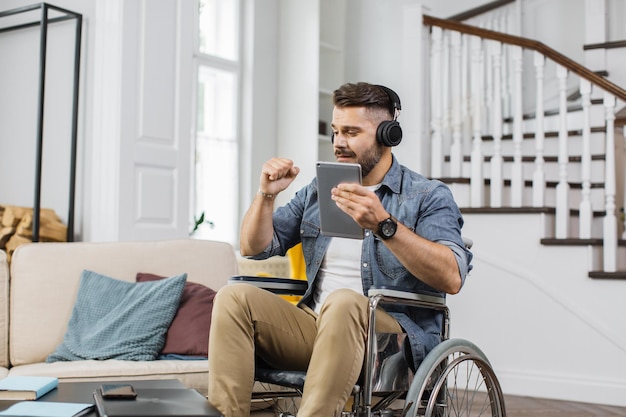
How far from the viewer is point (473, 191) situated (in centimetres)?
479

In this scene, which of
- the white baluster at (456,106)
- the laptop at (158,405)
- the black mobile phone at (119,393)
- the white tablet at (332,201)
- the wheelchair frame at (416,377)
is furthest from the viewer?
the white baluster at (456,106)

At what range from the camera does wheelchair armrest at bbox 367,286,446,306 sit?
6.49ft

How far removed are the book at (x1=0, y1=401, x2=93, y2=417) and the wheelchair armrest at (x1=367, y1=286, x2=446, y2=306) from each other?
702mm

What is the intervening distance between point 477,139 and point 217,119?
2.01m

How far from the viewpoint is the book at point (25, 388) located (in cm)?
182

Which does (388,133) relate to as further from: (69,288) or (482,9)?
(482,9)

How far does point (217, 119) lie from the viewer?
5.94 meters

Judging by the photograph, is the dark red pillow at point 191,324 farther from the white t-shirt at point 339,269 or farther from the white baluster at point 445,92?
the white baluster at point 445,92

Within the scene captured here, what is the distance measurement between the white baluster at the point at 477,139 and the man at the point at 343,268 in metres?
2.47

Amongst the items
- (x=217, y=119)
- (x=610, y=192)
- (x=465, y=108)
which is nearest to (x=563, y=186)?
(x=610, y=192)

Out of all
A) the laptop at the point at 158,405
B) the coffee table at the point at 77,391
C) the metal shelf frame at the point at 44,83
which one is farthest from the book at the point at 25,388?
the metal shelf frame at the point at 44,83

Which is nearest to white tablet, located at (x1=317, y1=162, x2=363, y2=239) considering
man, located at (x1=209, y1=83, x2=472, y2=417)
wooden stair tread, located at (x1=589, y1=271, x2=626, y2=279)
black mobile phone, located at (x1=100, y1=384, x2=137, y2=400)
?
man, located at (x1=209, y1=83, x2=472, y2=417)

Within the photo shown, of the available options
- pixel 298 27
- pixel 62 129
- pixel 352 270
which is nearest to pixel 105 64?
pixel 62 129

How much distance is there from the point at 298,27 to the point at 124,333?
3910mm
